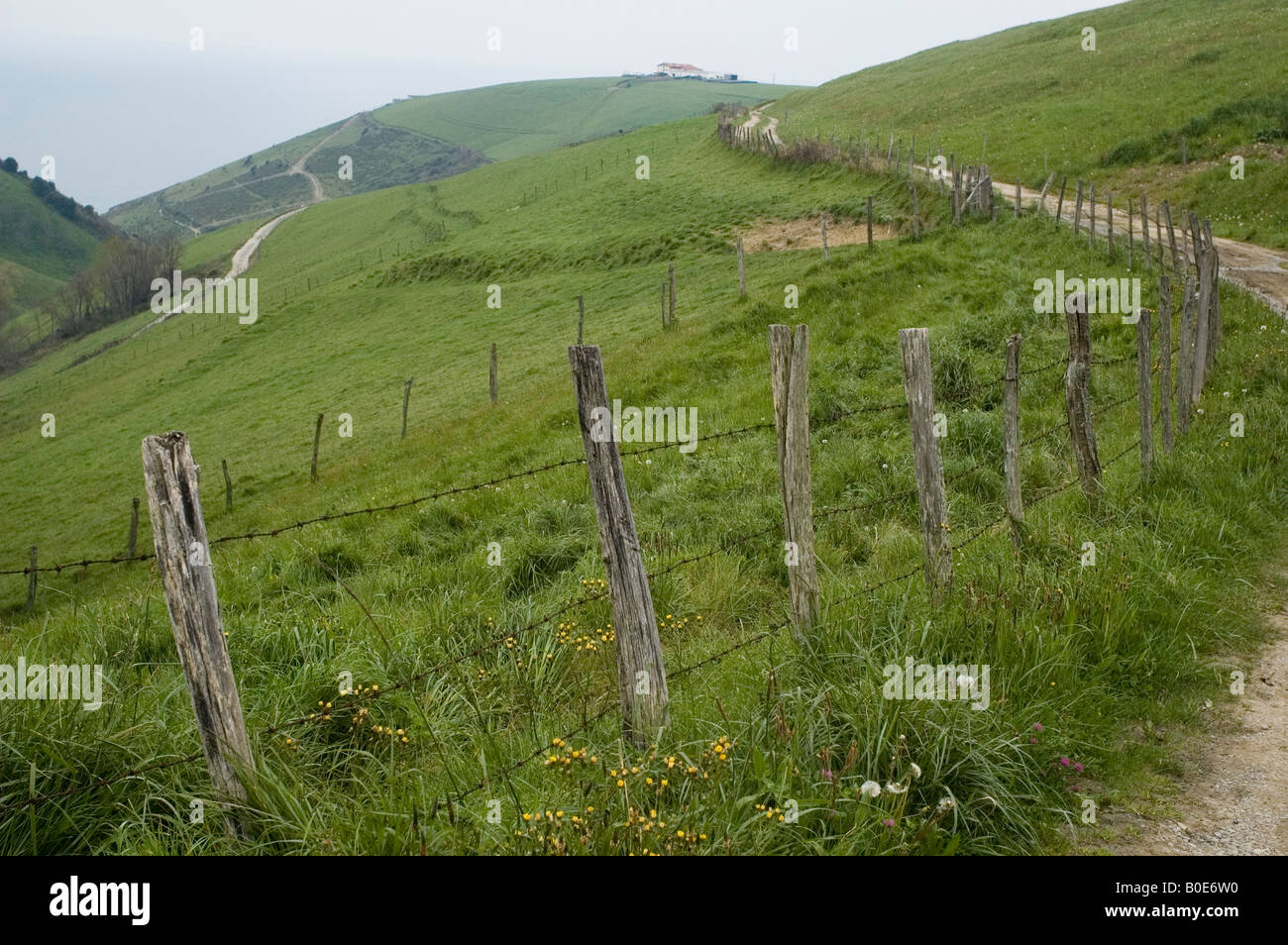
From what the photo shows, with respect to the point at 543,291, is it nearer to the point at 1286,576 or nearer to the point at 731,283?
the point at 731,283

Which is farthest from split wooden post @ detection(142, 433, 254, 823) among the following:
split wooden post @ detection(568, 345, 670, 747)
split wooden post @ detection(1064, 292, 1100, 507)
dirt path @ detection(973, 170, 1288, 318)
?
dirt path @ detection(973, 170, 1288, 318)

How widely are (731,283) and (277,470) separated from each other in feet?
50.0

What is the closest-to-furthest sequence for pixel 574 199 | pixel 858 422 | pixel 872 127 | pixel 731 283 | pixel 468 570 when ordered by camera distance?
1. pixel 468 570
2. pixel 858 422
3. pixel 731 283
4. pixel 872 127
5. pixel 574 199

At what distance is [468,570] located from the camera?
950cm

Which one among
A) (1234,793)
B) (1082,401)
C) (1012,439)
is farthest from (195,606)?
(1082,401)

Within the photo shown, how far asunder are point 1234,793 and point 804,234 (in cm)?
3080

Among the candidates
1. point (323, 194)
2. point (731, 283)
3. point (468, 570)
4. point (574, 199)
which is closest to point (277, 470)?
point (731, 283)

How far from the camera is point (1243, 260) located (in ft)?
63.3

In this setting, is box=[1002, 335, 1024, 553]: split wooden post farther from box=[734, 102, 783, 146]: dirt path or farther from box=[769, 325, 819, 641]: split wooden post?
A: box=[734, 102, 783, 146]: dirt path

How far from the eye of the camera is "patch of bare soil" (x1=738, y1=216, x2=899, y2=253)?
2975 centimetres

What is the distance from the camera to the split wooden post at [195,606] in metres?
3.59

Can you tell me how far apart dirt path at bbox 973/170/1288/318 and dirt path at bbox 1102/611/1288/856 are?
1186 centimetres

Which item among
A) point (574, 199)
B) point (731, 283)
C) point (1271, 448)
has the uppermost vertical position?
point (574, 199)

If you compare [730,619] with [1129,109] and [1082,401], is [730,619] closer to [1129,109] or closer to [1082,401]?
[1082,401]
